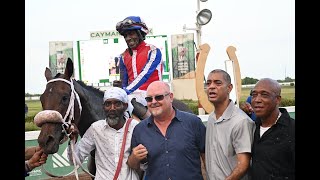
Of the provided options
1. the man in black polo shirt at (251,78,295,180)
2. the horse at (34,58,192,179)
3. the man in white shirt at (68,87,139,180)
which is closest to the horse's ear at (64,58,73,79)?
the horse at (34,58,192,179)

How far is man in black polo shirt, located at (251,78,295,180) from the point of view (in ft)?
10.2

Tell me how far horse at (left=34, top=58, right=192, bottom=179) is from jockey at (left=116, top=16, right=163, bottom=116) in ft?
0.93

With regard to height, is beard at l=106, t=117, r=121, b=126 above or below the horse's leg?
above

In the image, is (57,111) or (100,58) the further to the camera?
(100,58)

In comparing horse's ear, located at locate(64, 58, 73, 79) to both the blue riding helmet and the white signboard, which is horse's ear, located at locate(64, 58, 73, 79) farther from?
the white signboard

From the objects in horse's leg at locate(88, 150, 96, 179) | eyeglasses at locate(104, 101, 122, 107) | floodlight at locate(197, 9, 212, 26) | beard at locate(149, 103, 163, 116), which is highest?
floodlight at locate(197, 9, 212, 26)

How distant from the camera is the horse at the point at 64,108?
3.83m

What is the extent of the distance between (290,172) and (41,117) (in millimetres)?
2110

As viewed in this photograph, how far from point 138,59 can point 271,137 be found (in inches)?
92.5

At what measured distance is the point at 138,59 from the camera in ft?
17.0

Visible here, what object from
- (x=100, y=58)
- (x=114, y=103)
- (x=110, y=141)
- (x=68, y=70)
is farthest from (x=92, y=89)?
(x=100, y=58)

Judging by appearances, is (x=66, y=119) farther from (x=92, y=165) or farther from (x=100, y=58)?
(x=100, y=58)
